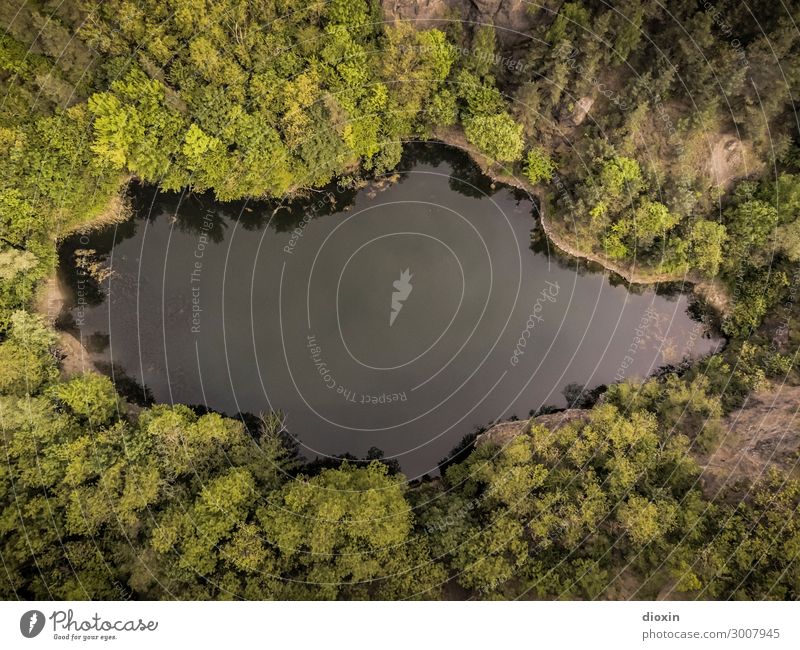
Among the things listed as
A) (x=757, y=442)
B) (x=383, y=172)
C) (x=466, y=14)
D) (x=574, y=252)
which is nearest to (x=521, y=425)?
(x=574, y=252)

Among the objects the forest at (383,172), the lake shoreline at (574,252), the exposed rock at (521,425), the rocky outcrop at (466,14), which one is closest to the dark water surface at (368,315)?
the exposed rock at (521,425)

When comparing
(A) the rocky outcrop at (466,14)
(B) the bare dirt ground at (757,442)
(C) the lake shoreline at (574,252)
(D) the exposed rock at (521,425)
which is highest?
(A) the rocky outcrop at (466,14)

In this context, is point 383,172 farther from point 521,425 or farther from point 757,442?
point 757,442

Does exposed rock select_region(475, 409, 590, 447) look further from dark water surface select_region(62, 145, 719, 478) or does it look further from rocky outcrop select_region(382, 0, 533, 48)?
rocky outcrop select_region(382, 0, 533, 48)

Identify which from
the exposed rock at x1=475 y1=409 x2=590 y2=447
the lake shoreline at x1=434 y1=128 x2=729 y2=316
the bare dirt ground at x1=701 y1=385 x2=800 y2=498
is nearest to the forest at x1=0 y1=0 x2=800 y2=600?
the lake shoreline at x1=434 y1=128 x2=729 y2=316

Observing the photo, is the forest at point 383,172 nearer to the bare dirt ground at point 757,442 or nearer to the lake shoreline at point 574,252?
the lake shoreline at point 574,252
